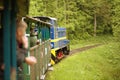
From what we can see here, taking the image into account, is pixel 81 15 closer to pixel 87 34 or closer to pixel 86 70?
pixel 87 34

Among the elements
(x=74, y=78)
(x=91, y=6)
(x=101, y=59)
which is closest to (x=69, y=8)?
(x=91, y=6)

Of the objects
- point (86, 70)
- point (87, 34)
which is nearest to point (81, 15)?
point (87, 34)

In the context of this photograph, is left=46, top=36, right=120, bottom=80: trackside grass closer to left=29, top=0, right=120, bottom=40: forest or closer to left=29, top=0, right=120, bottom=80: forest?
left=29, top=0, right=120, bottom=80: forest

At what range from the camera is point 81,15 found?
4578 centimetres

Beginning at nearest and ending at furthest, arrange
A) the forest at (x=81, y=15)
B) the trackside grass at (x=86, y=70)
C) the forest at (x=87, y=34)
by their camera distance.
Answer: the trackside grass at (x=86, y=70) → the forest at (x=87, y=34) → the forest at (x=81, y=15)

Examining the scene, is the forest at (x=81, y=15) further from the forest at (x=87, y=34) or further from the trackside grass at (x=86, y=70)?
the trackside grass at (x=86, y=70)

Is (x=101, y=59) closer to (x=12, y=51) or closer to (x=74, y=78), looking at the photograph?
(x=74, y=78)

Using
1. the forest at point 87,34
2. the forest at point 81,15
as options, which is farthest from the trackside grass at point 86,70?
the forest at point 81,15

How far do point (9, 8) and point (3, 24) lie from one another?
0.19 meters

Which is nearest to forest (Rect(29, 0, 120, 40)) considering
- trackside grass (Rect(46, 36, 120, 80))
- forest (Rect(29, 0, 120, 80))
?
forest (Rect(29, 0, 120, 80))

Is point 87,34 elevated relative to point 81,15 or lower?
lower

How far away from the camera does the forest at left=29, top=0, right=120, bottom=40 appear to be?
38906 millimetres

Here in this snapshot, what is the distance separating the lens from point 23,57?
153 inches

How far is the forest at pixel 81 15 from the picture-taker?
38.9m
